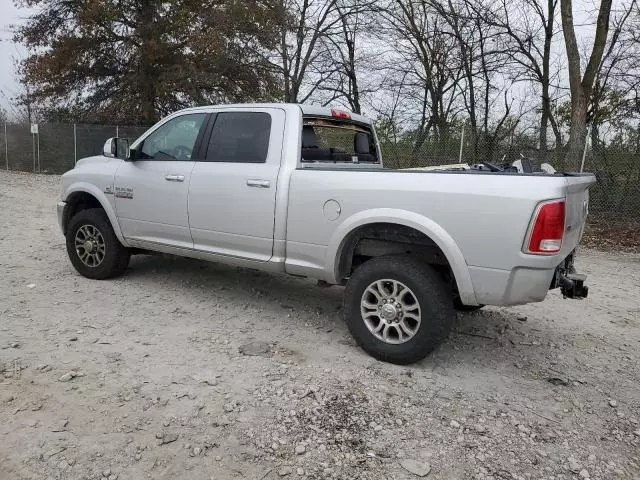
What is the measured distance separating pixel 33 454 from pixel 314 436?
1428 mm

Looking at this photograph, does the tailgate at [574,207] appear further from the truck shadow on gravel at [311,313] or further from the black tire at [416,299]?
the truck shadow on gravel at [311,313]

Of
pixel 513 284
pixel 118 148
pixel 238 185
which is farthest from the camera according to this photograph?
pixel 118 148

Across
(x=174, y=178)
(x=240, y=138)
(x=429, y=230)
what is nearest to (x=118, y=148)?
(x=174, y=178)

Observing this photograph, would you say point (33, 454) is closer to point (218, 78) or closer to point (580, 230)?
point (580, 230)

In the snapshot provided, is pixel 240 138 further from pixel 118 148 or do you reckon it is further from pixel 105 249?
pixel 105 249

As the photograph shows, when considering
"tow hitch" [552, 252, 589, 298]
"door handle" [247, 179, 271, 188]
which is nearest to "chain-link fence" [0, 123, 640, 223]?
"tow hitch" [552, 252, 589, 298]

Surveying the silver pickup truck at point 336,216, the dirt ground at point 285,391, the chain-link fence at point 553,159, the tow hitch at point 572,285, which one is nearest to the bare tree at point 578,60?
the chain-link fence at point 553,159

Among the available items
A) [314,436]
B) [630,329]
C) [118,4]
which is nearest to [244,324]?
[314,436]

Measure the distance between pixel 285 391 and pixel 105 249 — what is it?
3102 millimetres

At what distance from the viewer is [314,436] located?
2855 millimetres

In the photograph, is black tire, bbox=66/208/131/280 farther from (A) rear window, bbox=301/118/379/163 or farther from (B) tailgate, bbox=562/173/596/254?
(B) tailgate, bbox=562/173/596/254

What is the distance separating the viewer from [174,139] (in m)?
5.09

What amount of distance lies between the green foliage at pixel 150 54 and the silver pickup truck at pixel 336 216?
50.0 ft

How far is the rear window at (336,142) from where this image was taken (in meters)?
4.57
